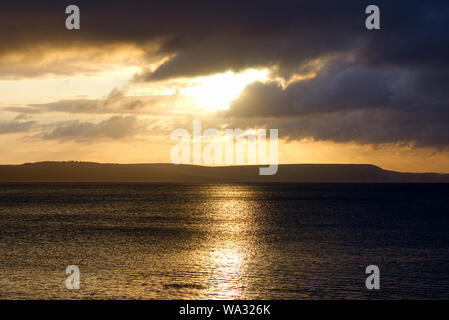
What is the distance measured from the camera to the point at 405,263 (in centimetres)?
5262

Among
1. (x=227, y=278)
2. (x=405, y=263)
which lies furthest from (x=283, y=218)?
(x=227, y=278)

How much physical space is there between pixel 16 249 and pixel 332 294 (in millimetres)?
39987

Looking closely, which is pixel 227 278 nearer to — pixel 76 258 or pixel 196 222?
pixel 76 258

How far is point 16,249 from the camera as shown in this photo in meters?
60.8

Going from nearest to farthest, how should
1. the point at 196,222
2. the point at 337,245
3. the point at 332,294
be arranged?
the point at 332,294 → the point at 337,245 → the point at 196,222

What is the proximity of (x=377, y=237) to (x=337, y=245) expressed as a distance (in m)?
13.2

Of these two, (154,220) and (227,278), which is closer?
(227,278)


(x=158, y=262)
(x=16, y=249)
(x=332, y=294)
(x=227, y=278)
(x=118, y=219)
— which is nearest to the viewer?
(x=332, y=294)
